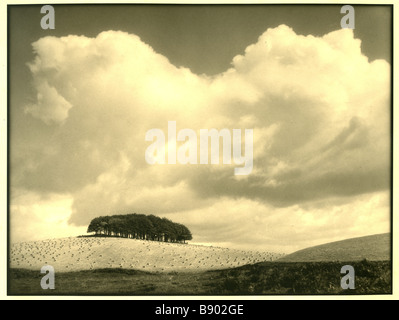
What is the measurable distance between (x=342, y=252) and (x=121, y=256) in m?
2.91

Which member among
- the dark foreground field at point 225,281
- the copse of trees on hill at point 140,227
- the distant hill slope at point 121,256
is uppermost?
the copse of trees on hill at point 140,227

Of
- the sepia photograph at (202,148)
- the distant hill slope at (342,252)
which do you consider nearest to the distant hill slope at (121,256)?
the sepia photograph at (202,148)

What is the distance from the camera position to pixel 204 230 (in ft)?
18.9

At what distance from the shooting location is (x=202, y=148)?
19.3 ft

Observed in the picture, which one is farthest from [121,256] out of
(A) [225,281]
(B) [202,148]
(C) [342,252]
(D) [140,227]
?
(C) [342,252]

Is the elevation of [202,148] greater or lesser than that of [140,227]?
greater

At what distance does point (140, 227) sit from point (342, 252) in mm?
2675

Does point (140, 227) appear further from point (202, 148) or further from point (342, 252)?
point (342, 252)

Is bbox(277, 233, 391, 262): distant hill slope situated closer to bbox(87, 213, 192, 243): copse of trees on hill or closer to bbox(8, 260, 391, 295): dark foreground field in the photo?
bbox(8, 260, 391, 295): dark foreground field

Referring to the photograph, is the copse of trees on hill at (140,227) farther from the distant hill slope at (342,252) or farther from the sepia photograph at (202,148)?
the distant hill slope at (342,252)

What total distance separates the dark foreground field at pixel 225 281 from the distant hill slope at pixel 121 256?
8cm

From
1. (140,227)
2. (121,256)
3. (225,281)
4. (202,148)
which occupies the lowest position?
(225,281)

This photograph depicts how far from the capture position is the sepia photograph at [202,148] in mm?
5777

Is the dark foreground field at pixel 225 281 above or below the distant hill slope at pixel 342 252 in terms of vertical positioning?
below
